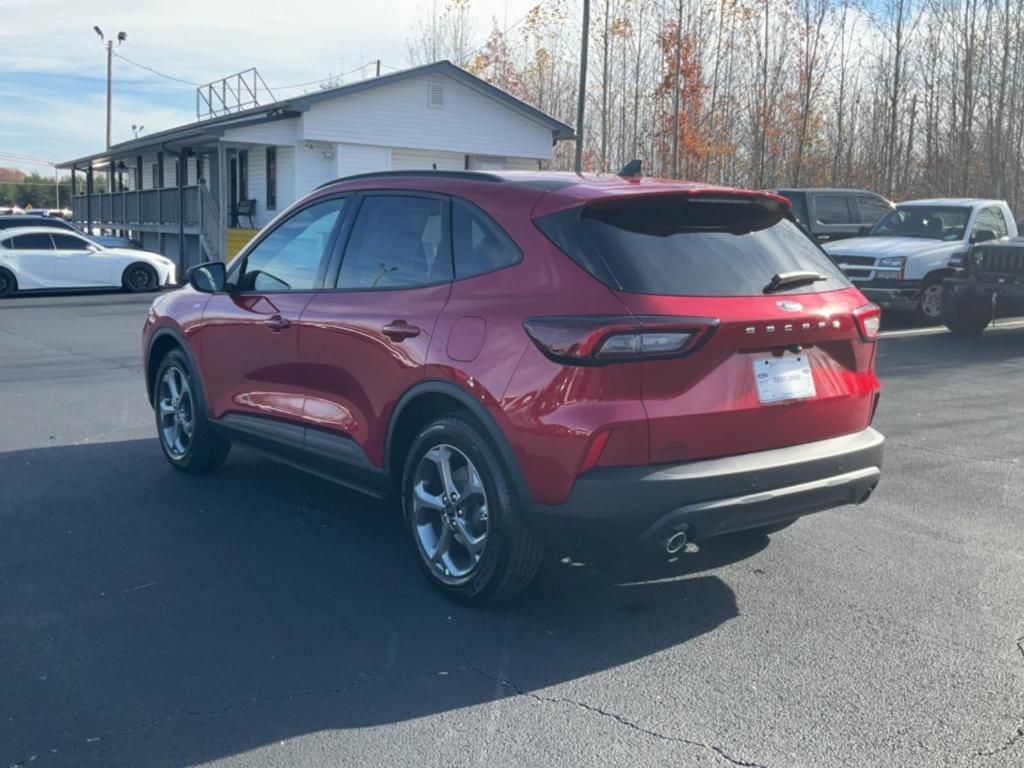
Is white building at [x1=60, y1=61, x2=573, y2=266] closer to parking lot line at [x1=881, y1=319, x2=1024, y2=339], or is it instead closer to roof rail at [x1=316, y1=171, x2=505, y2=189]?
parking lot line at [x1=881, y1=319, x2=1024, y2=339]

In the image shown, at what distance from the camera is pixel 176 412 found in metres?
6.83

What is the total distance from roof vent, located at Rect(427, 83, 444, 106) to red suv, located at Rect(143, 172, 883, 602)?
86.5 ft

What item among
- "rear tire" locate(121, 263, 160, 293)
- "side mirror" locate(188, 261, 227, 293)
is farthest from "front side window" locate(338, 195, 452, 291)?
"rear tire" locate(121, 263, 160, 293)

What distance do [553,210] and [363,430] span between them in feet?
4.67

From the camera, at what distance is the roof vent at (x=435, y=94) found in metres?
30.8

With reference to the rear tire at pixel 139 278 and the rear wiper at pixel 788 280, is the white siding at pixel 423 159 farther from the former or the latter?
the rear wiper at pixel 788 280

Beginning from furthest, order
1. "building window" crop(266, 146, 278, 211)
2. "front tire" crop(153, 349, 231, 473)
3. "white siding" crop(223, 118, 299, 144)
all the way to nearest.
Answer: "building window" crop(266, 146, 278, 211)
"white siding" crop(223, 118, 299, 144)
"front tire" crop(153, 349, 231, 473)

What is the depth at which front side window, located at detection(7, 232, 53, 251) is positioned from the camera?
21.9m

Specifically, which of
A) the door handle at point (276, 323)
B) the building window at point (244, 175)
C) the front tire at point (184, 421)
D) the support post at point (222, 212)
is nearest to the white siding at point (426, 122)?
the support post at point (222, 212)

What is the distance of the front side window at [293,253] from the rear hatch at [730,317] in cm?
168

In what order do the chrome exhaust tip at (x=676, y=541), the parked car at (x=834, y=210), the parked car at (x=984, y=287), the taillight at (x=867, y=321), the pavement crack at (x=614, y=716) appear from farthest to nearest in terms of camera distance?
the parked car at (x=834, y=210), the parked car at (x=984, y=287), the taillight at (x=867, y=321), the chrome exhaust tip at (x=676, y=541), the pavement crack at (x=614, y=716)

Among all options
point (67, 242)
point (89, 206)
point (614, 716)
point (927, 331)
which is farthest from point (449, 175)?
point (89, 206)

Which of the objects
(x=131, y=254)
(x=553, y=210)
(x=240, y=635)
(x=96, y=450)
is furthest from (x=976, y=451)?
(x=131, y=254)

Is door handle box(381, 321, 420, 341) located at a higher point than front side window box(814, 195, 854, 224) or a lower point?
lower
